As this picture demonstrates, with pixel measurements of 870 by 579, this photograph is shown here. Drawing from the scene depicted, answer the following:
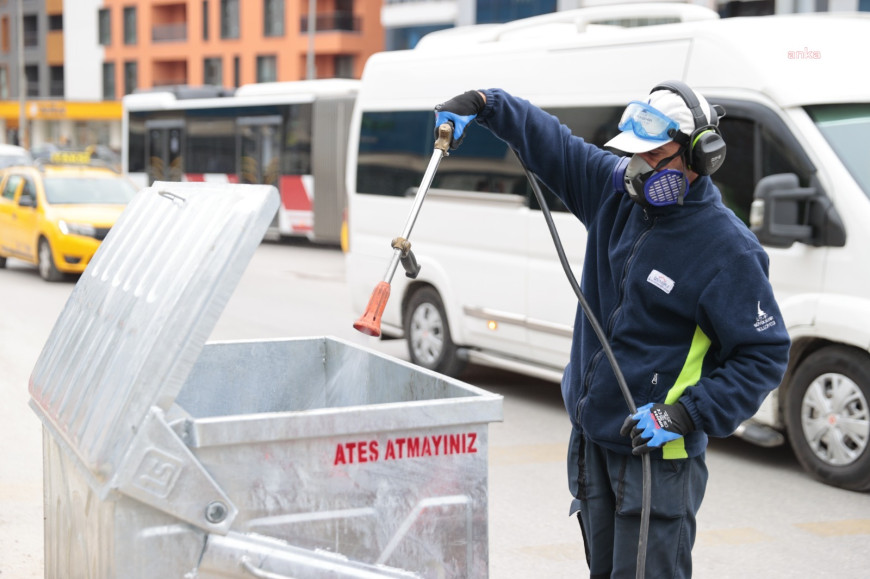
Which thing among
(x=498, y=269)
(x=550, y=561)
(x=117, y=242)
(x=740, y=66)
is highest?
(x=740, y=66)

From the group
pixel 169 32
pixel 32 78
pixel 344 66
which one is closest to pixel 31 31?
pixel 32 78

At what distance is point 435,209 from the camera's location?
9352 mm

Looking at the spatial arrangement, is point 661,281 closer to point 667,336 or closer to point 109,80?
point 667,336

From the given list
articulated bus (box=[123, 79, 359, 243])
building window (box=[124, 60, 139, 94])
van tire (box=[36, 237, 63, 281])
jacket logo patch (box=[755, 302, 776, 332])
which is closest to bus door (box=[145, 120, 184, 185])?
articulated bus (box=[123, 79, 359, 243])

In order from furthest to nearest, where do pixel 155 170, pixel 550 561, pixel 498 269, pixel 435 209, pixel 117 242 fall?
pixel 155 170, pixel 435 209, pixel 498 269, pixel 550 561, pixel 117 242

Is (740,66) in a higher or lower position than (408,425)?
higher

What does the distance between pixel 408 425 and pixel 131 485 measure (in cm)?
68

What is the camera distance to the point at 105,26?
240ft

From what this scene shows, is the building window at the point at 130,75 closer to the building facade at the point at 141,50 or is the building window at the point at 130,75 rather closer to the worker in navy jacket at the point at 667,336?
the building facade at the point at 141,50

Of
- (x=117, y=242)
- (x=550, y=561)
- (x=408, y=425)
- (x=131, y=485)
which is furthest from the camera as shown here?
(x=550, y=561)

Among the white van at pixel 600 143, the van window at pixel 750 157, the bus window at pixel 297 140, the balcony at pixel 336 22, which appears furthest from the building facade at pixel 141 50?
the van window at pixel 750 157

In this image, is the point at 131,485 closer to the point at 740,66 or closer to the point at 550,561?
the point at 550,561

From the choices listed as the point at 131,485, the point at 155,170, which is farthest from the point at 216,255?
the point at 155,170

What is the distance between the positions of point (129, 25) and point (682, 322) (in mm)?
72687
